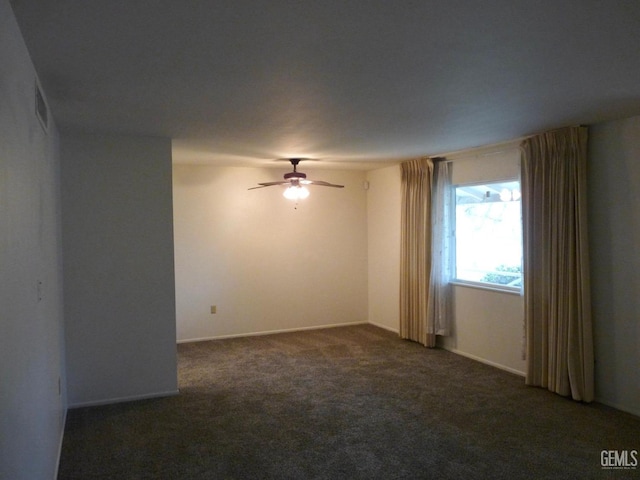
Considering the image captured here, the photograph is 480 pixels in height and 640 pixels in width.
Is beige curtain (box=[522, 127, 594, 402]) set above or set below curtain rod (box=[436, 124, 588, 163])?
below

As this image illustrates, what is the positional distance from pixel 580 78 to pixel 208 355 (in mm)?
4845

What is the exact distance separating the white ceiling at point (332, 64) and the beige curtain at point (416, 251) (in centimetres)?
182

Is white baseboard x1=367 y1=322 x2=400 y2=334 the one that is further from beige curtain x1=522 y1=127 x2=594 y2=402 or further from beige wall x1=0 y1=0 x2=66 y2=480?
beige wall x1=0 y1=0 x2=66 y2=480

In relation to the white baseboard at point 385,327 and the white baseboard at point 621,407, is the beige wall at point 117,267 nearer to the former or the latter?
the white baseboard at point 385,327

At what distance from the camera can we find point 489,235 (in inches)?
212

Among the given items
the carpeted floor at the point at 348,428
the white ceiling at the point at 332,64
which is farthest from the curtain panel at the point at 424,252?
the white ceiling at the point at 332,64

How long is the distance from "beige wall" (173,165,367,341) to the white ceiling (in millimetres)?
2335

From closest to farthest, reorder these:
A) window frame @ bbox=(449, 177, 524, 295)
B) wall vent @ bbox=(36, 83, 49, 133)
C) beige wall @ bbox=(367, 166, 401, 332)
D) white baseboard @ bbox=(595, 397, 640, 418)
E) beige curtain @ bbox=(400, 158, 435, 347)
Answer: wall vent @ bbox=(36, 83, 49, 133)
white baseboard @ bbox=(595, 397, 640, 418)
window frame @ bbox=(449, 177, 524, 295)
beige curtain @ bbox=(400, 158, 435, 347)
beige wall @ bbox=(367, 166, 401, 332)

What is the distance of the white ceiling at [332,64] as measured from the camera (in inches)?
73.7

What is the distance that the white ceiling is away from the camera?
1872mm

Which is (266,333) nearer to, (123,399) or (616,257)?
(123,399)

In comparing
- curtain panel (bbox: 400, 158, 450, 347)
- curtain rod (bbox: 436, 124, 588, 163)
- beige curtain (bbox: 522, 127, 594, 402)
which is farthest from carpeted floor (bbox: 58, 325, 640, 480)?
curtain rod (bbox: 436, 124, 588, 163)

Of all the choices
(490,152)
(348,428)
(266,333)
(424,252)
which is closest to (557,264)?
(490,152)

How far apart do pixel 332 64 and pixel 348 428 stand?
8.87ft
